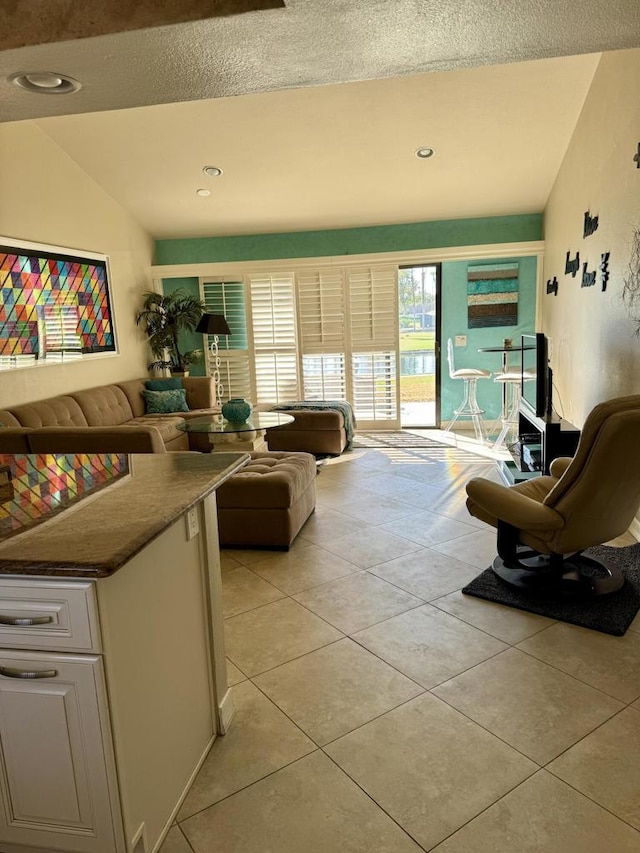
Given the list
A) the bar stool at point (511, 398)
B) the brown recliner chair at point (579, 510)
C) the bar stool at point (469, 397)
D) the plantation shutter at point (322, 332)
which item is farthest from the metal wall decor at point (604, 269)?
the plantation shutter at point (322, 332)

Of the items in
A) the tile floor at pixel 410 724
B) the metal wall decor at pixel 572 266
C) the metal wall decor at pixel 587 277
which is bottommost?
the tile floor at pixel 410 724

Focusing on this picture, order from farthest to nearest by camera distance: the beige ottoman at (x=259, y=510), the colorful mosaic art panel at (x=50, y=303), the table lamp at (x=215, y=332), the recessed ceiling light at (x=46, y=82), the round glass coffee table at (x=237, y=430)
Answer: the table lamp at (x=215, y=332) < the colorful mosaic art panel at (x=50, y=303) < the round glass coffee table at (x=237, y=430) < the beige ottoman at (x=259, y=510) < the recessed ceiling light at (x=46, y=82)

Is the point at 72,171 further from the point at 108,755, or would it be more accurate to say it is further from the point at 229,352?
the point at 108,755

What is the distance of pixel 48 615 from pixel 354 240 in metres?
6.87

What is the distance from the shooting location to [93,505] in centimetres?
168

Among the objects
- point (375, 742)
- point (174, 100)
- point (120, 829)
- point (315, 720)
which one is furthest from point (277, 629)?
point (174, 100)

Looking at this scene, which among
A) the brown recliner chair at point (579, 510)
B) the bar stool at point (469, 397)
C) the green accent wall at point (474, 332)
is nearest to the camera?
the brown recliner chair at point (579, 510)

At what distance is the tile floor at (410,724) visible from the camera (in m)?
1.66

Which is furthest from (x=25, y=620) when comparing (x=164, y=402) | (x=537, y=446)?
(x=164, y=402)

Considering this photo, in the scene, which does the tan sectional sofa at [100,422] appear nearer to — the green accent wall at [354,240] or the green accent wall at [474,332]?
the green accent wall at [354,240]

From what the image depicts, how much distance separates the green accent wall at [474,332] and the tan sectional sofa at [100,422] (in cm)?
310

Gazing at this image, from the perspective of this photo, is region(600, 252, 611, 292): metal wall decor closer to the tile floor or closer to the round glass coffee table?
the tile floor

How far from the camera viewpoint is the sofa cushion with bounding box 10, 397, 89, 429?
497 cm

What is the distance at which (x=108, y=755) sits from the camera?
138 cm
